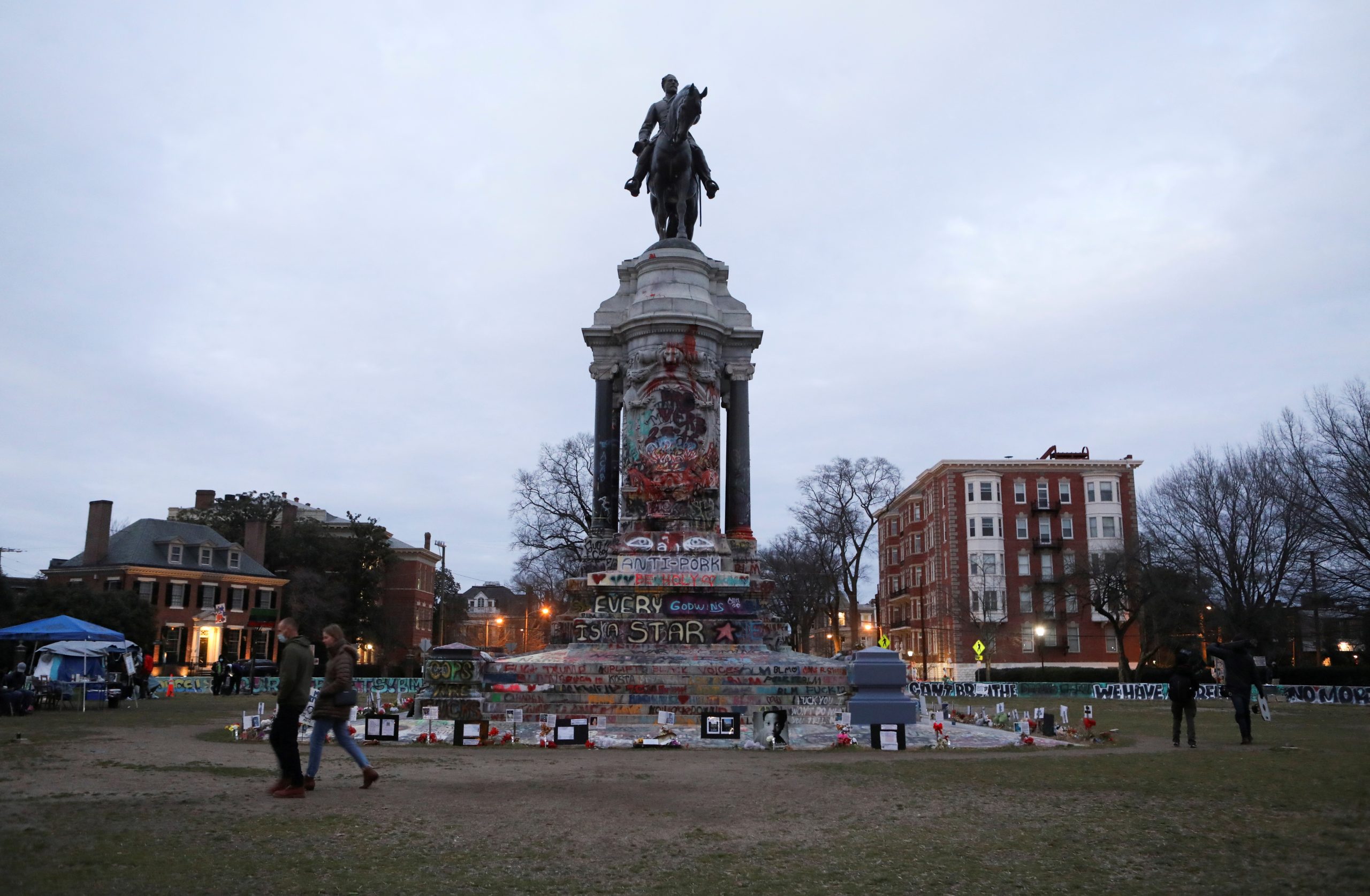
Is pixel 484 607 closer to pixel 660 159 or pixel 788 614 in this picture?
pixel 788 614

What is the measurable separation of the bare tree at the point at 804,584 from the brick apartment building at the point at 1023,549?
6.81 m

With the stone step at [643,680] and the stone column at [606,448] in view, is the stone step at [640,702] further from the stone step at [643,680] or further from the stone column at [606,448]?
the stone column at [606,448]

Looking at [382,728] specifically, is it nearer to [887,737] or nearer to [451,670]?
[451,670]

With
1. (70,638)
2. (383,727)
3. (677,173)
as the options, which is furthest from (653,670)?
(70,638)

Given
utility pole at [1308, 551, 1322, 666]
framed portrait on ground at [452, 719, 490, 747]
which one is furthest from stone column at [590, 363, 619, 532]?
utility pole at [1308, 551, 1322, 666]

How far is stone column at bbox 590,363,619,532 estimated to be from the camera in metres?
31.3

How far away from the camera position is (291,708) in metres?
11.3

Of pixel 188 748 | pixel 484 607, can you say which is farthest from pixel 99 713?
pixel 484 607

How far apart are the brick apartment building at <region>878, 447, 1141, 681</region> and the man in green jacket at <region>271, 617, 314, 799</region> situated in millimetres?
62614

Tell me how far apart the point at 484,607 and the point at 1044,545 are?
96.4 metres

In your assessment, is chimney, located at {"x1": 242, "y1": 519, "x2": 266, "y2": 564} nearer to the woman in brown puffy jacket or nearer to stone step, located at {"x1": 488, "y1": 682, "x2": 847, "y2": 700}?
stone step, located at {"x1": 488, "y1": 682, "x2": 847, "y2": 700}

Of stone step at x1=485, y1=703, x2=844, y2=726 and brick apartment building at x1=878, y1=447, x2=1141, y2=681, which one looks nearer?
stone step at x1=485, y1=703, x2=844, y2=726

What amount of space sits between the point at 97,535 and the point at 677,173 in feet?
167

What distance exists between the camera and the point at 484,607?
15325cm
